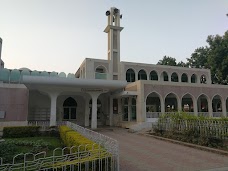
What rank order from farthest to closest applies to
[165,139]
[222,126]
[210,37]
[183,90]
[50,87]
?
[210,37] < [183,90] < [50,87] < [165,139] < [222,126]

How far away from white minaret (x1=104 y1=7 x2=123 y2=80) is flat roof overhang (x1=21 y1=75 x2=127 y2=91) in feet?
20.7

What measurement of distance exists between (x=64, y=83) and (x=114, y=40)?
11.4 m

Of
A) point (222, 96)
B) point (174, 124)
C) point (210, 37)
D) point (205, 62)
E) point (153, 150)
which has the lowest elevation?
point (153, 150)

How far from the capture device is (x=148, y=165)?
23.4 ft

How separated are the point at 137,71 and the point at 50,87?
12107mm

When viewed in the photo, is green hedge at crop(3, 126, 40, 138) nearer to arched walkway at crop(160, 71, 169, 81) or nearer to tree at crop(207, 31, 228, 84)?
arched walkway at crop(160, 71, 169, 81)

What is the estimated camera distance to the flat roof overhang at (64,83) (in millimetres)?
15812

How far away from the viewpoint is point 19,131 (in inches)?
589

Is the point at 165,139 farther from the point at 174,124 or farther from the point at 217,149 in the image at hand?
the point at 217,149

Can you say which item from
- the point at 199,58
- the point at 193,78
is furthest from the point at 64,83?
the point at 199,58

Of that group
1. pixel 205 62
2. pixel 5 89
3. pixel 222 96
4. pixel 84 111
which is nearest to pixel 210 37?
pixel 205 62

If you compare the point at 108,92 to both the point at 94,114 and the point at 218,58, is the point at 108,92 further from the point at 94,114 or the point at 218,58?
the point at 218,58

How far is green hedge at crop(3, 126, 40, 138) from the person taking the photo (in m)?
14.8

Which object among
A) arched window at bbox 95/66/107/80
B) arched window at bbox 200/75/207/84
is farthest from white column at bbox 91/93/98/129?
arched window at bbox 200/75/207/84
